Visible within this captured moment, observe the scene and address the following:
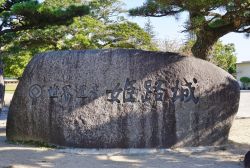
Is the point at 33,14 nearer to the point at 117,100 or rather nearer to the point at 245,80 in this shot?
the point at 117,100

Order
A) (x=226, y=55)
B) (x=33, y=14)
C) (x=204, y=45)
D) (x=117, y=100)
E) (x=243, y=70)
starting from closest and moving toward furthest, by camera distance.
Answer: (x=117, y=100) → (x=33, y=14) → (x=204, y=45) → (x=226, y=55) → (x=243, y=70)

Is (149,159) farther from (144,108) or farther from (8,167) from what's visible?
(8,167)

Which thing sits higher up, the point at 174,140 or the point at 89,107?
the point at 89,107

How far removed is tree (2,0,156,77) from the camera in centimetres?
2214

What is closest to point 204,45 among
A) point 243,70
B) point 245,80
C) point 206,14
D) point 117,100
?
point 206,14

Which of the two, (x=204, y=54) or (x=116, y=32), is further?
(x=116, y=32)

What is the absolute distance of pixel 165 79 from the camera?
8227 millimetres

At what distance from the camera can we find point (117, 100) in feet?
26.5

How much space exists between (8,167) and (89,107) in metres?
2.09

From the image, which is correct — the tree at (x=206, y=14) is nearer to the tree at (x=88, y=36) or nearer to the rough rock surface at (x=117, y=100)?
the rough rock surface at (x=117, y=100)

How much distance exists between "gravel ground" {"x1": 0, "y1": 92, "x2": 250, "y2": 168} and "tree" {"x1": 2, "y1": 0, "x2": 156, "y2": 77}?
14076 millimetres

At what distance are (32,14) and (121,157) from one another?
453 centimetres

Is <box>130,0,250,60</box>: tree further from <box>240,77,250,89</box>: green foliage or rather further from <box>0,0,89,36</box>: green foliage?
<box>240,77,250,89</box>: green foliage

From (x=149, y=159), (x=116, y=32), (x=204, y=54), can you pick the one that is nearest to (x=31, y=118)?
(x=149, y=159)
